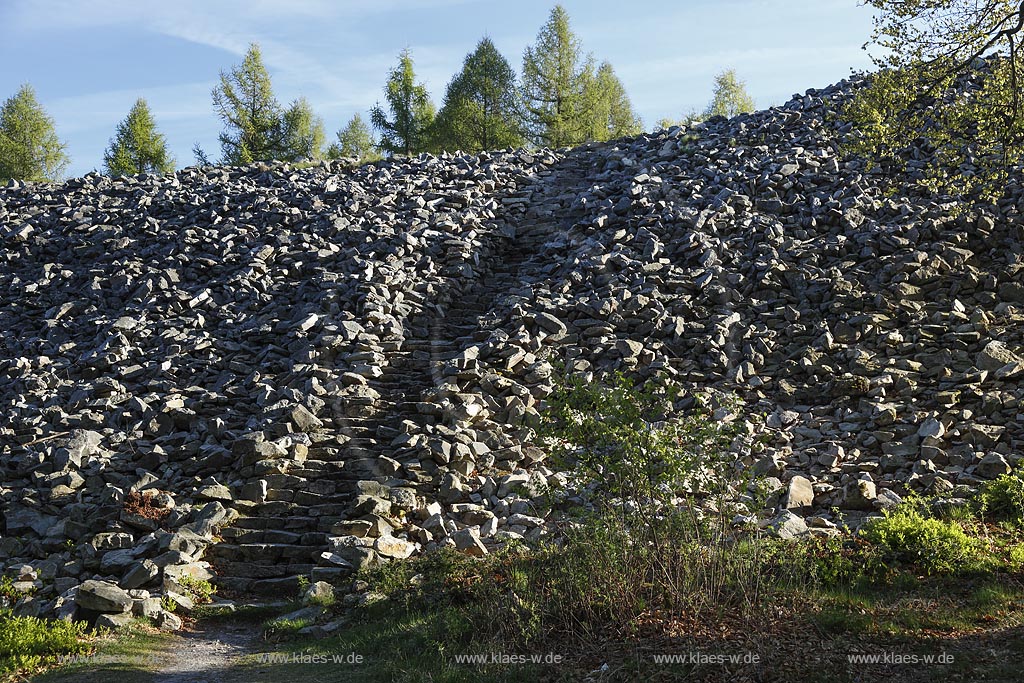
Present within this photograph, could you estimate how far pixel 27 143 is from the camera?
4531 centimetres

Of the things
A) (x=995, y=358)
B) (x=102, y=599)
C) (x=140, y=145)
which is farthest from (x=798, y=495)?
(x=140, y=145)

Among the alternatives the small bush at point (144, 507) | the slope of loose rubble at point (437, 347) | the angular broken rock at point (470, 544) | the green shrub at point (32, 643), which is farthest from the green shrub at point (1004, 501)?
the small bush at point (144, 507)

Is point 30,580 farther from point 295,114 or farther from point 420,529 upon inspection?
point 295,114

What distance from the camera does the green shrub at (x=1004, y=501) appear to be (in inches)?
395

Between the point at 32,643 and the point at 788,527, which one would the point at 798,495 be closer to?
the point at 788,527

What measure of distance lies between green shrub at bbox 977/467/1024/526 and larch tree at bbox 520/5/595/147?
107 ft

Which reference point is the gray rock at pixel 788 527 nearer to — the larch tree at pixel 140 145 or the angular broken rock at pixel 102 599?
the angular broken rock at pixel 102 599

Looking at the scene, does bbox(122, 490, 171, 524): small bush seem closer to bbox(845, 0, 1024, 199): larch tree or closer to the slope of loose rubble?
the slope of loose rubble

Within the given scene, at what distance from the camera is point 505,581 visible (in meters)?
8.59

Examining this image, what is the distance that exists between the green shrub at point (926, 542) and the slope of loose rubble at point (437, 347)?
3.10ft

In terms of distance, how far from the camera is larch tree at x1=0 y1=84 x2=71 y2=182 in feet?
147

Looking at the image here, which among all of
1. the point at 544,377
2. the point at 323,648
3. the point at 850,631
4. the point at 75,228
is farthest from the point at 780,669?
the point at 75,228

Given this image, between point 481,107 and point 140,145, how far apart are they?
1990 centimetres

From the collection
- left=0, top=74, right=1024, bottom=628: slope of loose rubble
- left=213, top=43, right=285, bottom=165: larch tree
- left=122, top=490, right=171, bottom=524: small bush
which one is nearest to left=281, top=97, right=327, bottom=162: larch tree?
left=213, top=43, right=285, bottom=165: larch tree
